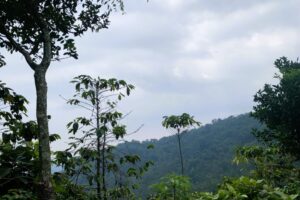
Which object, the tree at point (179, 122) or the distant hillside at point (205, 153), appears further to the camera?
the distant hillside at point (205, 153)

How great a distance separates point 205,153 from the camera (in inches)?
3925

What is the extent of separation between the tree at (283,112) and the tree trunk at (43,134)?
10593 mm

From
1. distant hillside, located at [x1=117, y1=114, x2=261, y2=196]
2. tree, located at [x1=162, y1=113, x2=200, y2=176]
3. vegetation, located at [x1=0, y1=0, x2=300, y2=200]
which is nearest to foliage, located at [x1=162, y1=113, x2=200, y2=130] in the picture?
tree, located at [x1=162, y1=113, x2=200, y2=176]

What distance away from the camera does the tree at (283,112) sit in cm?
1441

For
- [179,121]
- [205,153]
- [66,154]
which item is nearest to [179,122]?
[179,121]

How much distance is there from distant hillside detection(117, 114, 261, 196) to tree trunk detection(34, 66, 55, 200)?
61.2 m

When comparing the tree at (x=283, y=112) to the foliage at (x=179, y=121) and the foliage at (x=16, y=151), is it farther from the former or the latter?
the foliage at (x=16, y=151)

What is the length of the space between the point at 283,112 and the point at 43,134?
11045mm

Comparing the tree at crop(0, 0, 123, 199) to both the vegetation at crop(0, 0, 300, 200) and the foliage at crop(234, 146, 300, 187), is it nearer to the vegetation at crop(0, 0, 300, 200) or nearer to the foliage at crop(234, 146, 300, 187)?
the vegetation at crop(0, 0, 300, 200)

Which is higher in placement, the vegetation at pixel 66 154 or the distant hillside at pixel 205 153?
the distant hillside at pixel 205 153

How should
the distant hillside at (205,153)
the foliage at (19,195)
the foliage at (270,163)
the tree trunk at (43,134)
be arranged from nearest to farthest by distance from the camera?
the foliage at (19,195) → the tree trunk at (43,134) → the foliage at (270,163) → the distant hillside at (205,153)

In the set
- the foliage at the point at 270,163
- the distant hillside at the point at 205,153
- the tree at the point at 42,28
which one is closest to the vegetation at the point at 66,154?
the tree at the point at 42,28

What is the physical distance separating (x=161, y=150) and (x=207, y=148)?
635 inches

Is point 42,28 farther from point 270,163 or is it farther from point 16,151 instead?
point 270,163
